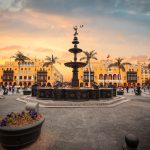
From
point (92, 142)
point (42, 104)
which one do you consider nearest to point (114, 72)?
point (42, 104)

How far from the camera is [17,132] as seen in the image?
4289 mm

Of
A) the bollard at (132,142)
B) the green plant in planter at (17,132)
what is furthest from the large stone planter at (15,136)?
the bollard at (132,142)

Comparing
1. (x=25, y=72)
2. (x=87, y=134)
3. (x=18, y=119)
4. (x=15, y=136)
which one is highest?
(x=25, y=72)

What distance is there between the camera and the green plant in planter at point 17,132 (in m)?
4.28

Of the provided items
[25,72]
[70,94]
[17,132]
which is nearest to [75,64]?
[70,94]

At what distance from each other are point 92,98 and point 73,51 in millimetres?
6362

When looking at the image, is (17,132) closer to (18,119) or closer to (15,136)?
(15,136)

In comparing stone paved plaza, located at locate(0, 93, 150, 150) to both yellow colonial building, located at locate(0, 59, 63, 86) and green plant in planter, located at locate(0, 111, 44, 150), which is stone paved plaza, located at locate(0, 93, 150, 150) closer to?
green plant in planter, located at locate(0, 111, 44, 150)

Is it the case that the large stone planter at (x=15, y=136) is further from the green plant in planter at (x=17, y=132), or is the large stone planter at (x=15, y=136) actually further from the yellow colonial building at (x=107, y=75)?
the yellow colonial building at (x=107, y=75)

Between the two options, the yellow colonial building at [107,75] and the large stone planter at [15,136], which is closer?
the large stone planter at [15,136]

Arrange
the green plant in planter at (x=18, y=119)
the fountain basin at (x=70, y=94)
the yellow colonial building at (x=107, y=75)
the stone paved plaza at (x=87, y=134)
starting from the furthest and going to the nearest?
the yellow colonial building at (x=107, y=75) → the fountain basin at (x=70, y=94) → the stone paved plaza at (x=87, y=134) → the green plant in planter at (x=18, y=119)

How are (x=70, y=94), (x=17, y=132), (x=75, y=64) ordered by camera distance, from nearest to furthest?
(x=17, y=132)
(x=70, y=94)
(x=75, y=64)

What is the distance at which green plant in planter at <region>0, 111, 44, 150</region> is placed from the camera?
14.0 feet

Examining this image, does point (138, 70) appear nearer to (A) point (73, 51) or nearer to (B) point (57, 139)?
(A) point (73, 51)
